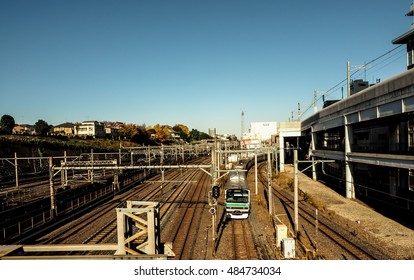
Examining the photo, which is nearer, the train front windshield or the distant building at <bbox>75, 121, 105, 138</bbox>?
the train front windshield

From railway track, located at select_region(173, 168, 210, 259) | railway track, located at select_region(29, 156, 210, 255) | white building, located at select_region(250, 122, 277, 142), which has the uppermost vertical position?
white building, located at select_region(250, 122, 277, 142)

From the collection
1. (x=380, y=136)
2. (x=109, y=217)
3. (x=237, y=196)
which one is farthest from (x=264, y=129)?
(x=109, y=217)

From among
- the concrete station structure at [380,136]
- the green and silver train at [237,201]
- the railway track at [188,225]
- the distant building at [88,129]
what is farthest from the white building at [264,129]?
the green and silver train at [237,201]

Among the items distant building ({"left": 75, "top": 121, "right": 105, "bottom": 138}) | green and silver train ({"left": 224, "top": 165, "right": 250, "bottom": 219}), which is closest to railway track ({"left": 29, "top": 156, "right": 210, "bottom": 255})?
green and silver train ({"left": 224, "top": 165, "right": 250, "bottom": 219})

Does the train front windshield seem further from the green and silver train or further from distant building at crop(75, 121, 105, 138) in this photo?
distant building at crop(75, 121, 105, 138)

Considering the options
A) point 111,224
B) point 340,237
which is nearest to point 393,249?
point 340,237

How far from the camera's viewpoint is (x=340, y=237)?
1762cm

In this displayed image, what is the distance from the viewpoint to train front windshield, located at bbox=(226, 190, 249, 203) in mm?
22281

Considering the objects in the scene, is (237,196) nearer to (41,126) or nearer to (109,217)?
(109,217)

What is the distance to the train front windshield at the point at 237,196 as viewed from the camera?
2228 centimetres

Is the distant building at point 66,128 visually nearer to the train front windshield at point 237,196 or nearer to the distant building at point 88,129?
the distant building at point 88,129

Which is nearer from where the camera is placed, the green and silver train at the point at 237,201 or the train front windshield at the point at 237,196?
the green and silver train at the point at 237,201
